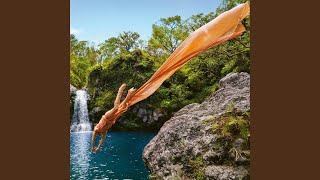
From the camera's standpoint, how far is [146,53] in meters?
16.3

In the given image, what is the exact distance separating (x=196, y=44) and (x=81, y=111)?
51.6 feet

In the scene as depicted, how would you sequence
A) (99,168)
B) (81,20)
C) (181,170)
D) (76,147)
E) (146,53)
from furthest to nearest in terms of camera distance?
(146,53) → (76,147) → (99,168) → (181,170) → (81,20)

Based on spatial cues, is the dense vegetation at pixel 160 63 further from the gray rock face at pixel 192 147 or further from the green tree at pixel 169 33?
the gray rock face at pixel 192 147

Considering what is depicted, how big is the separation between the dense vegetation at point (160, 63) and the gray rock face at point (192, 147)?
5.72 ft

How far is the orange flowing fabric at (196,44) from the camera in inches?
134

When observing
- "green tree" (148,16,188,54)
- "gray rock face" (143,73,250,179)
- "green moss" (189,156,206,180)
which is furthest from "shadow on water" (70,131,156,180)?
"green tree" (148,16,188,54)

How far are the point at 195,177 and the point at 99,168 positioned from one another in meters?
4.07

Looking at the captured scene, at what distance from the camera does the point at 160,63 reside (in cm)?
1432

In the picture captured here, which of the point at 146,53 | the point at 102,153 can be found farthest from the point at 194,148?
the point at 146,53

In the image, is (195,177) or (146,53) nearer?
(195,177)

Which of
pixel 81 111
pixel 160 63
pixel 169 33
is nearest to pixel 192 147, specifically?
pixel 169 33

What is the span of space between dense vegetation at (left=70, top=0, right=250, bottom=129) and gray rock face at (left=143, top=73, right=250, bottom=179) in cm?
174

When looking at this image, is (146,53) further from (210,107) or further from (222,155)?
(222,155)

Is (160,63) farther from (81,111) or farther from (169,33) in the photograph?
(81,111)
